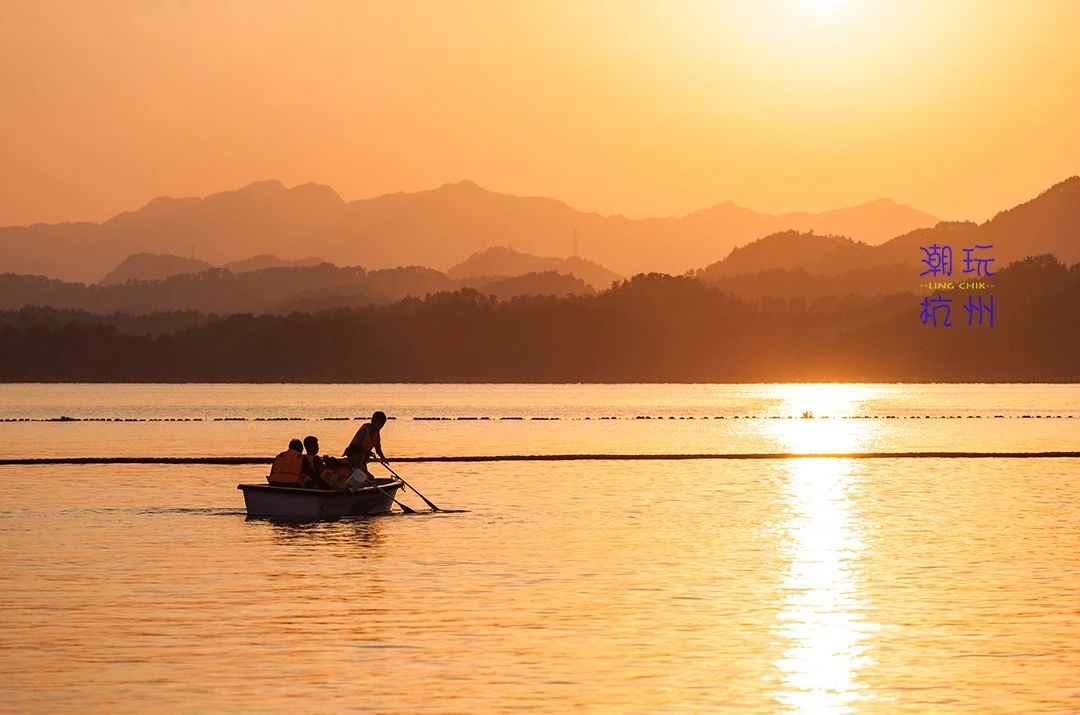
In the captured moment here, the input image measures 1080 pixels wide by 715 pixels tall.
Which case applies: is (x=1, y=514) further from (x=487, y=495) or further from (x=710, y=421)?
(x=710, y=421)

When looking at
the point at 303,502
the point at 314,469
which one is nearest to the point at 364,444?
the point at 314,469

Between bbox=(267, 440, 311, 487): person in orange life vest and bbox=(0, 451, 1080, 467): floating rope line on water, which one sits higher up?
bbox=(267, 440, 311, 487): person in orange life vest

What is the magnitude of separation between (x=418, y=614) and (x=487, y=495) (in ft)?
105

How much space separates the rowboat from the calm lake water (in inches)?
21.7

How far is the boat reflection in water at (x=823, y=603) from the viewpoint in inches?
907

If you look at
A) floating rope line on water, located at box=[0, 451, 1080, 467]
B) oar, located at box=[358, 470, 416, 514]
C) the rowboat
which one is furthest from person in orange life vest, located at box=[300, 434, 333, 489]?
floating rope line on water, located at box=[0, 451, 1080, 467]

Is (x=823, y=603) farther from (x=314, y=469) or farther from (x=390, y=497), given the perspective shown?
(x=390, y=497)

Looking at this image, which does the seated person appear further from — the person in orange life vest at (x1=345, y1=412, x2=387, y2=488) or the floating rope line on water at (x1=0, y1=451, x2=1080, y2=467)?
the floating rope line on water at (x1=0, y1=451, x2=1080, y2=467)

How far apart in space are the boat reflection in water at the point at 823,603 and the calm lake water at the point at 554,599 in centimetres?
10

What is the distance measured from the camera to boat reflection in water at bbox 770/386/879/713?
2303 cm

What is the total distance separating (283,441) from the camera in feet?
399

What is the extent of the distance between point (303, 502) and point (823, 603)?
20.2m


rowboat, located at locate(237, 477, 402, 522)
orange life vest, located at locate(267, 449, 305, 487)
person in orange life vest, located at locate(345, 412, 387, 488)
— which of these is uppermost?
person in orange life vest, located at locate(345, 412, 387, 488)

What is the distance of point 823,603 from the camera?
31781 millimetres
